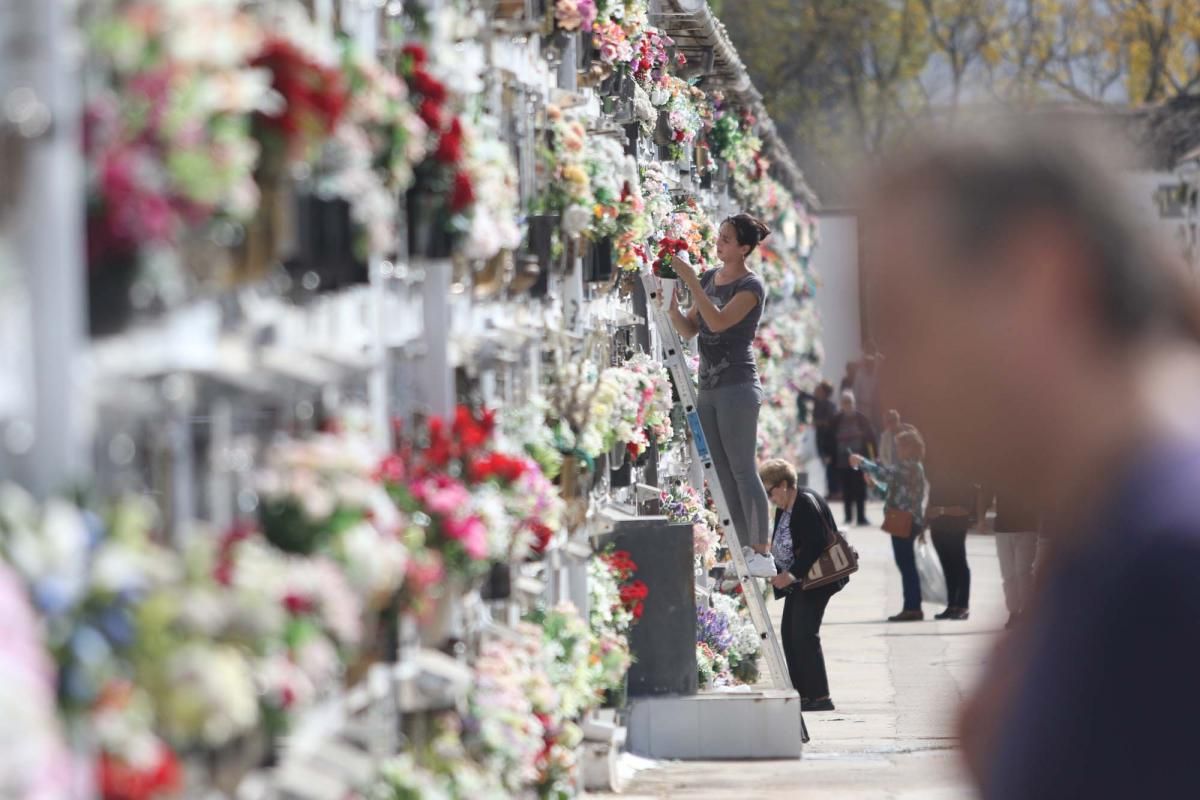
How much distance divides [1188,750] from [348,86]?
3197mm

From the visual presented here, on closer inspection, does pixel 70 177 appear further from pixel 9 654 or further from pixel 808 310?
pixel 808 310

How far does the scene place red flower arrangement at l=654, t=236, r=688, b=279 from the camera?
12.1 m

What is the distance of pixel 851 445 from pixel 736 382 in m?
14.6

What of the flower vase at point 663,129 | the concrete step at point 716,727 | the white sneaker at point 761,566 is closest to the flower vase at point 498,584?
the concrete step at point 716,727

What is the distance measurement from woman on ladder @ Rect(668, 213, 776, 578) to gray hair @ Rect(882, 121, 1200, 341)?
9.47 m

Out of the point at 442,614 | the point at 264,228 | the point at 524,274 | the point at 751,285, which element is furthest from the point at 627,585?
the point at 264,228

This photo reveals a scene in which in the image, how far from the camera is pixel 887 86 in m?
57.5

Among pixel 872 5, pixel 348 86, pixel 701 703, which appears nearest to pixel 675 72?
pixel 701 703

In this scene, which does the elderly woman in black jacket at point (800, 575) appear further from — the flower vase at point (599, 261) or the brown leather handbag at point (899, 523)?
the brown leather handbag at point (899, 523)

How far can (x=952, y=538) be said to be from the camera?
55.5 feet

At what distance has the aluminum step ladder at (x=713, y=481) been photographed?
1116cm

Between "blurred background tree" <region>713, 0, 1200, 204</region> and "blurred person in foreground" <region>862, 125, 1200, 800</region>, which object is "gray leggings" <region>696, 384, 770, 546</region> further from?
"blurred background tree" <region>713, 0, 1200, 204</region>

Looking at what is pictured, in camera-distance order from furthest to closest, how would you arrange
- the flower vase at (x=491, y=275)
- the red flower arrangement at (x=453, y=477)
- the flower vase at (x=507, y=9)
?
the flower vase at (x=507, y=9)
the flower vase at (x=491, y=275)
the red flower arrangement at (x=453, y=477)

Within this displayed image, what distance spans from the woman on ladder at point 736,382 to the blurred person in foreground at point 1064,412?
9.42 m
